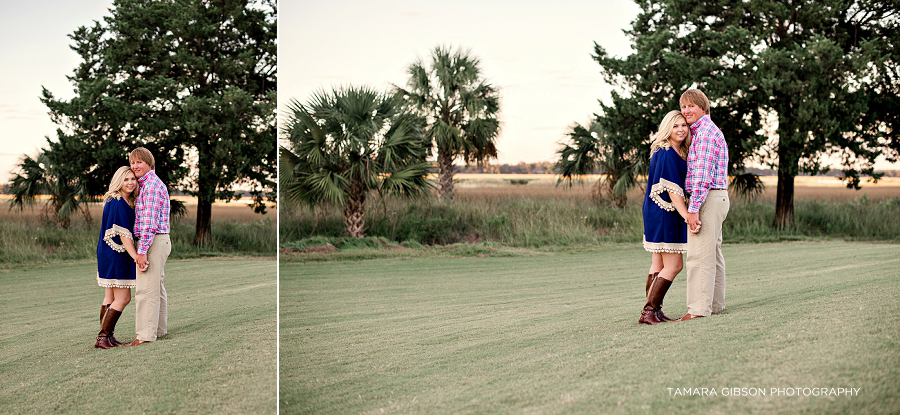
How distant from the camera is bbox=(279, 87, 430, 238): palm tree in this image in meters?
10.4

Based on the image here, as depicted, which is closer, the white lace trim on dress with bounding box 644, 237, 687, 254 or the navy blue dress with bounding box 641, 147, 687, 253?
the navy blue dress with bounding box 641, 147, 687, 253

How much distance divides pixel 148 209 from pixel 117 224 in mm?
205

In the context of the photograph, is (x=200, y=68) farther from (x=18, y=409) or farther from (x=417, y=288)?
(x=18, y=409)

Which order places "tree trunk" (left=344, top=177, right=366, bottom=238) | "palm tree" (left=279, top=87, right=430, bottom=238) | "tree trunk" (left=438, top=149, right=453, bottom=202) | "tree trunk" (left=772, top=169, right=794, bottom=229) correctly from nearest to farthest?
1. "palm tree" (left=279, top=87, right=430, bottom=238)
2. "tree trunk" (left=344, top=177, right=366, bottom=238)
3. "tree trunk" (left=772, top=169, right=794, bottom=229)
4. "tree trunk" (left=438, top=149, right=453, bottom=202)

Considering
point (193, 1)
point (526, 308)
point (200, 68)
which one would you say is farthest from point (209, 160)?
point (526, 308)

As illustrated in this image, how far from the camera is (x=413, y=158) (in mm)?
10992

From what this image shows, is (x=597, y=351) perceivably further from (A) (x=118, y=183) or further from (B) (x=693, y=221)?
(A) (x=118, y=183)

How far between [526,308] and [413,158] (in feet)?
21.4

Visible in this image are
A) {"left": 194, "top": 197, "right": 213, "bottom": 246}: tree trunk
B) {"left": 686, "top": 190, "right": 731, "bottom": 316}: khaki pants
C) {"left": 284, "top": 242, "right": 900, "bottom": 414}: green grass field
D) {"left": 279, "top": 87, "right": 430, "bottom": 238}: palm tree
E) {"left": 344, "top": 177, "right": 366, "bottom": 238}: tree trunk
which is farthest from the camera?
{"left": 344, "top": 177, "right": 366, "bottom": 238}: tree trunk

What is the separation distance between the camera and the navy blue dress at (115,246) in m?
3.88

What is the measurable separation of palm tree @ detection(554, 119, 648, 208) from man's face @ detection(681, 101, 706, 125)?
31.2 ft

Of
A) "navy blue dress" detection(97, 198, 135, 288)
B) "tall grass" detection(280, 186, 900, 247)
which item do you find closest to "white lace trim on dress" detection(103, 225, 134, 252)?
"navy blue dress" detection(97, 198, 135, 288)

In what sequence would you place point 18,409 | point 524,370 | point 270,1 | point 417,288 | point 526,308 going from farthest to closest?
1. point 270,1
2. point 417,288
3. point 526,308
4. point 18,409
5. point 524,370

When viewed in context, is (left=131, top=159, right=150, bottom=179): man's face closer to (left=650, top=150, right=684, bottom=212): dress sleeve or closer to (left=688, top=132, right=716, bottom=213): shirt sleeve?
(left=650, top=150, right=684, bottom=212): dress sleeve
